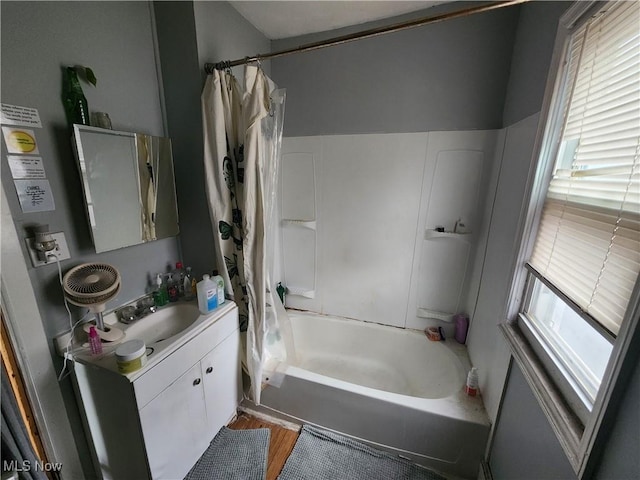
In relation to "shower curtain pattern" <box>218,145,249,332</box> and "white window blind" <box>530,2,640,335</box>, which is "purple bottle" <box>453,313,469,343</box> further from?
"shower curtain pattern" <box>218,145,249,332</box>

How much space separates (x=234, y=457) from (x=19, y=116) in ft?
5.68

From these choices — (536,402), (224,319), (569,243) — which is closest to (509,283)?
(569,243)

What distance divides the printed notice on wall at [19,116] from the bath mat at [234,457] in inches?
64.5

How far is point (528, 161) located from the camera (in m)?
1.05

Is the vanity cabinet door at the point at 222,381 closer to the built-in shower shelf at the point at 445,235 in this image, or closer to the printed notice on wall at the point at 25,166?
the printed notice on wall at the point at 25,166

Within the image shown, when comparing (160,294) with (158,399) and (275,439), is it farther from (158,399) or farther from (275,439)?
A: (275,439)

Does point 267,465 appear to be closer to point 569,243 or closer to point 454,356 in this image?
point 454,356

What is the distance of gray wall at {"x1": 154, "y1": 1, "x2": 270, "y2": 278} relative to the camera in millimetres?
1189

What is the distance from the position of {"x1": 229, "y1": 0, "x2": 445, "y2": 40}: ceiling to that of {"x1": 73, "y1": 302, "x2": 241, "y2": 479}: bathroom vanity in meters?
1.67

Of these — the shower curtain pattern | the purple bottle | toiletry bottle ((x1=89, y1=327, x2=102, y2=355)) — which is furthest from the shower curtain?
the purple bottle

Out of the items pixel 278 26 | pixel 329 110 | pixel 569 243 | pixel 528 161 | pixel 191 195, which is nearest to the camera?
pixel 569 243

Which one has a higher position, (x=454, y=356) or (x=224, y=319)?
(x=224, y=319)

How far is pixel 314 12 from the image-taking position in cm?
143

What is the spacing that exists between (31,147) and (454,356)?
2.31 meters
